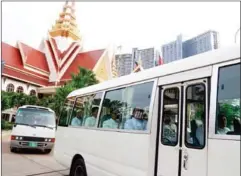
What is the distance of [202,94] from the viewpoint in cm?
324

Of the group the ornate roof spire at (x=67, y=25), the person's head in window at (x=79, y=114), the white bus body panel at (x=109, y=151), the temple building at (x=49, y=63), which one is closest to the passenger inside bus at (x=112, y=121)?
the white bus body panel at (x=109, y=151)

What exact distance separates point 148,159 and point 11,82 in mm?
33624

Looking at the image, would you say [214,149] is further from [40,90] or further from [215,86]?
[40,90]

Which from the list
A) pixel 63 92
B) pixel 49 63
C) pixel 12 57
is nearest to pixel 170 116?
pixel 63 92

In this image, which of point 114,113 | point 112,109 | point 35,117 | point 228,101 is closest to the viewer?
point 228,101

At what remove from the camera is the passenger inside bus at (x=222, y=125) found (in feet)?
9.37

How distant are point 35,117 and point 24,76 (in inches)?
1018

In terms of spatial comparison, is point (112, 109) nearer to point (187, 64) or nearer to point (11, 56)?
point (187, 64)

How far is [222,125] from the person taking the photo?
2893 millimetres

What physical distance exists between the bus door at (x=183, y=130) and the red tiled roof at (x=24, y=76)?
33.1 m

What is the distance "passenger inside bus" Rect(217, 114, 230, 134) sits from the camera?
2855mm

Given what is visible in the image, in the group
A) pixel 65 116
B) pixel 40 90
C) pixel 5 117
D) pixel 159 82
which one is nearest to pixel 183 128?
pixel 159 82

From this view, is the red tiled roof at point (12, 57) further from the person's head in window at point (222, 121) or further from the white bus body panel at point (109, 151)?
the person's head in window at point (222, 121)

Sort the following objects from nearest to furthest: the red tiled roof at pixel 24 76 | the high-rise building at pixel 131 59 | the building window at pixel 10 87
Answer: the high-rise building at pixel 131 59 → the building window at pixel 10 87 → the red tiled roof at pixel 24 76
